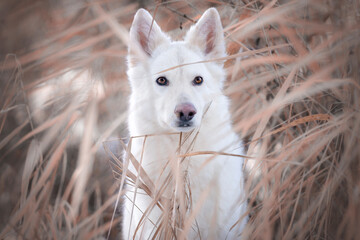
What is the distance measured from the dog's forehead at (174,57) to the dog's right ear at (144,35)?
3.0 inches

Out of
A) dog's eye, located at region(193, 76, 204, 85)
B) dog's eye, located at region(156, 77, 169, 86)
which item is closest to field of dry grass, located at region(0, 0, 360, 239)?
dog's eye, located at region(193, 76, 204, 85)

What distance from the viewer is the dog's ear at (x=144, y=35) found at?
2203mm

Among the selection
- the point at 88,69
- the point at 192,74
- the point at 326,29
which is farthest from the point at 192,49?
the point at 326,29

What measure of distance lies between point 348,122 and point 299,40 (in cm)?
73

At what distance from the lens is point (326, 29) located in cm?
162

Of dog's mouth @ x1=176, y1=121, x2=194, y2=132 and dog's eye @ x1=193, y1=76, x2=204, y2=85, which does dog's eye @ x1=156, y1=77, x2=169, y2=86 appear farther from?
dog's mouth @ x1=176, y1=121, x2=194, y2=132

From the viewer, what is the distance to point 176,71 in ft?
7.09

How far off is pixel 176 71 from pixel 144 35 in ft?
1.61

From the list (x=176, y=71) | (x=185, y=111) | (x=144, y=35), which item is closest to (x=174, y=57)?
(x=176, y=71)

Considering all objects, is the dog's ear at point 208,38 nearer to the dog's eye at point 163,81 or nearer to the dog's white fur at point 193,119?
the dog's white fur at point 193,119

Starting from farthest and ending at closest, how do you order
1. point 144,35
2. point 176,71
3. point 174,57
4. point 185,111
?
1. point 144,35
2. point 174,57
3. point 176,71
4. point 185,111

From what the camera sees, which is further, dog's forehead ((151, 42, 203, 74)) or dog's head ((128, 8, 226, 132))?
dog's forehead ((151, 42, 203, 74))

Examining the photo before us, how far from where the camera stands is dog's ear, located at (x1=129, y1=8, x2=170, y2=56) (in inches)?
86.7

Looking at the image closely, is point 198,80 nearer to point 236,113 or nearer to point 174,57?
point 174,57
